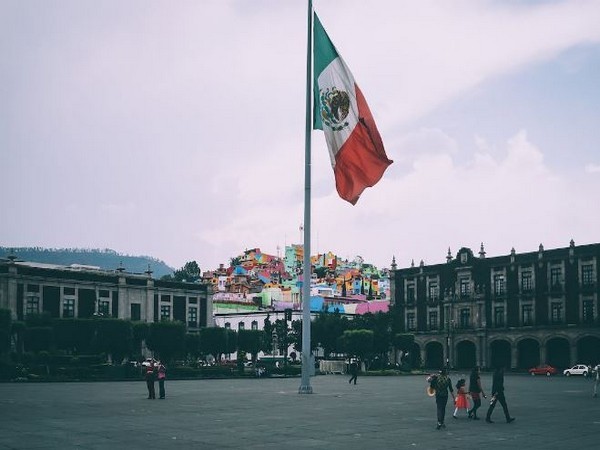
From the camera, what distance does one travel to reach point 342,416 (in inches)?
909

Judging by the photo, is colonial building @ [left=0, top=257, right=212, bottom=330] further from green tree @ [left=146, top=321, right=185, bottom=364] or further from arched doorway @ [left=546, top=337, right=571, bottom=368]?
arched doorway @ [left=546, top=337, right=571, bottom=368]

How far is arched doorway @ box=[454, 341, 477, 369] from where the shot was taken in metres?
92.1

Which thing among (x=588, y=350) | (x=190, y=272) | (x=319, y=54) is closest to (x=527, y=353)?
(x=588, y=350)

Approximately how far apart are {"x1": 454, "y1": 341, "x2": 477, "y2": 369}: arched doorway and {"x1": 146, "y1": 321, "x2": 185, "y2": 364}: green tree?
1424 inches

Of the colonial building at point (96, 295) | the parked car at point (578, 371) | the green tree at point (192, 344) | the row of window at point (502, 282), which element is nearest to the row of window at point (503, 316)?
the row of window at point (502, 282)

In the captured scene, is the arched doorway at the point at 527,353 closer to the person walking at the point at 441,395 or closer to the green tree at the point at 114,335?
the green tree at the point at 114,335

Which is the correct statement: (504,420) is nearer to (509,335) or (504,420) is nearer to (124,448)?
(124,448)

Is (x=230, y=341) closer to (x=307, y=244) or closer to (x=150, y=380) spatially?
(x=307, y=244)

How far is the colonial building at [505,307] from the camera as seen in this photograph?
3231 inches

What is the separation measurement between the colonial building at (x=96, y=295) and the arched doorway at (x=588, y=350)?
42558 mm

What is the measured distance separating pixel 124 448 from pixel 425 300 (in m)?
84.0

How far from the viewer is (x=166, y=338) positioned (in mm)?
69500

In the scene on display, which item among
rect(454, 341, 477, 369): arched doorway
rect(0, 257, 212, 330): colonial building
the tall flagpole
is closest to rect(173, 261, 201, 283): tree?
rect(0, 257, 212, 330): colonial building

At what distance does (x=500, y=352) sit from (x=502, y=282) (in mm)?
7885
